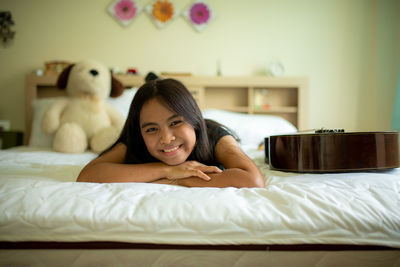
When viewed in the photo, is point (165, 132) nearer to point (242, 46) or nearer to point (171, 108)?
point (171, 108)

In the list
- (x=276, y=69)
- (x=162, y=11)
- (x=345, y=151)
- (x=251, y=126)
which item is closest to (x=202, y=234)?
(x=345, y=151)

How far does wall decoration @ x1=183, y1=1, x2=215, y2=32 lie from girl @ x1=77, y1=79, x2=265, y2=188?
5.98ft

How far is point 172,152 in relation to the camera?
845 mm

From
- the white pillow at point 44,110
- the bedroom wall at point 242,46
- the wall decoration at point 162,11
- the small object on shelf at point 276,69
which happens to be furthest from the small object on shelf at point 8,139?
the small object on shelf at point 276,69

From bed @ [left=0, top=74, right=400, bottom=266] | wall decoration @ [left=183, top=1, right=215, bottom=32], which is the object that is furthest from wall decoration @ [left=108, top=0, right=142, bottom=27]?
bed @ [left=0, top=74, right=400, bottom=266]

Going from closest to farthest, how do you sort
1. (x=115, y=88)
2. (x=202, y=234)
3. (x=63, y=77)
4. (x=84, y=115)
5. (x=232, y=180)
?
(x=202, y=234), (x=232, y=180), (x=84, y=115), (x=63, y=77), (x=115, y=88)

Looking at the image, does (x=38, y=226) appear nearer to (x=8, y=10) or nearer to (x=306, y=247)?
(x=306, y=247)

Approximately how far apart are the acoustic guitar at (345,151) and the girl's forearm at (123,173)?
45 cm

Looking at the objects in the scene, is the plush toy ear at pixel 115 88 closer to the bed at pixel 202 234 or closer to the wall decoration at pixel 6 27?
the wall decoration at pixel 6 27

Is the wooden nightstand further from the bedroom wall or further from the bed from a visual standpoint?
the bed

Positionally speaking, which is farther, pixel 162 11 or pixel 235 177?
pixel 162 11

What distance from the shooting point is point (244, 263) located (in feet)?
1.78

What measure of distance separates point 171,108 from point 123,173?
9.8 inches

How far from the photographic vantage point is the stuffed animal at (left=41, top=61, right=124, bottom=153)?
163 cm
